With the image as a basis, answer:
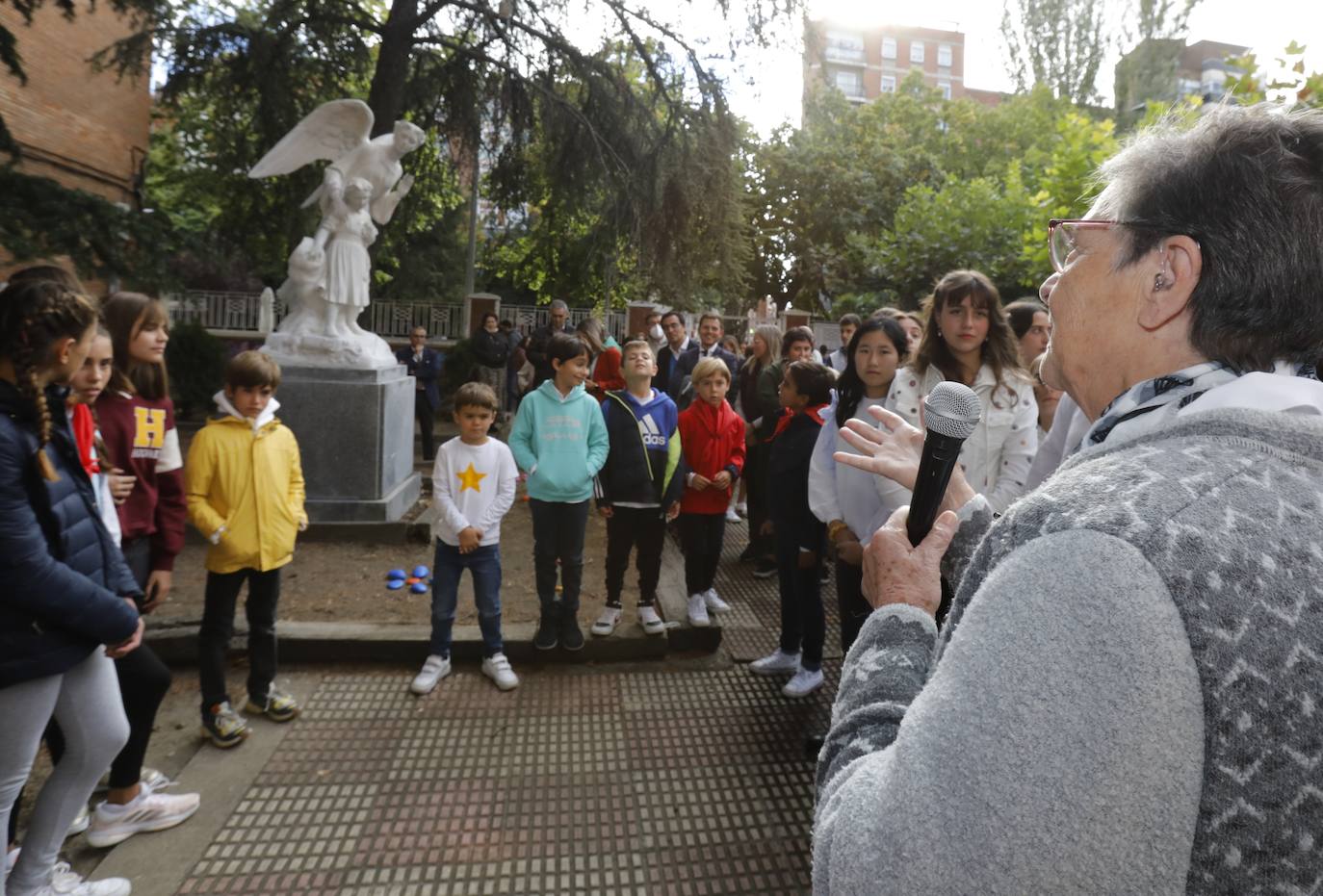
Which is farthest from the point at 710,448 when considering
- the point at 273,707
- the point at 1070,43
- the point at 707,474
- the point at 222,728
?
the point at 1070,43

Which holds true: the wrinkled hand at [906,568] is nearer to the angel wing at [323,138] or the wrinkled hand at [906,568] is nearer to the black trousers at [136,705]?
the black trousers at [136,705]

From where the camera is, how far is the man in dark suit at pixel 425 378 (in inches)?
388

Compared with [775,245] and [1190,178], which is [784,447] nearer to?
[1190,178]

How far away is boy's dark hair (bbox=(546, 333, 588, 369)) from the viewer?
15.0 feet

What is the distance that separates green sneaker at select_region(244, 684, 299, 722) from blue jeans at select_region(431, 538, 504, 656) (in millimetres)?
741

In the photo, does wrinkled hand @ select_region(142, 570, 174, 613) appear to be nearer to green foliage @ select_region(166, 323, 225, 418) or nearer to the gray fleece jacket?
the gray fleece jacket

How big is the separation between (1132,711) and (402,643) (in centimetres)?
416

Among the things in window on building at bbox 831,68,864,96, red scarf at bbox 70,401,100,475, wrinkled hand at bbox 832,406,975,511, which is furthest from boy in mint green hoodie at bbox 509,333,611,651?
window on building at bbox 831,68,864,96

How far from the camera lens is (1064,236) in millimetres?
1274

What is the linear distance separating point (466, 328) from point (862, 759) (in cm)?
1689

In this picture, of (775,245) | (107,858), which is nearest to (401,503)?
(107,858)

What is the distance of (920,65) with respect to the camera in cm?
6619

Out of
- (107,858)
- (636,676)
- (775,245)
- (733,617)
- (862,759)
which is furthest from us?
(775,245)

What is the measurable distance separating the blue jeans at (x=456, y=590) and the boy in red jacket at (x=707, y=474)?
4.19ft
